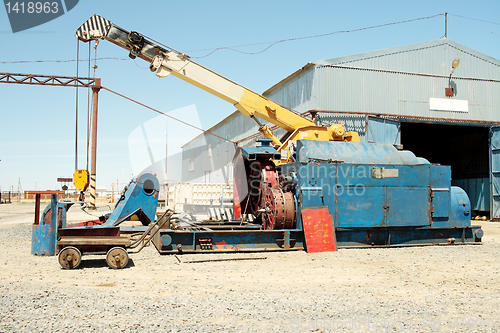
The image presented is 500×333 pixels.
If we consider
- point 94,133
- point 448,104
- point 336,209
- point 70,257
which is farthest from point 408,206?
point 94,133

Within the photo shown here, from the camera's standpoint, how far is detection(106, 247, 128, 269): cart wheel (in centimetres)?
645

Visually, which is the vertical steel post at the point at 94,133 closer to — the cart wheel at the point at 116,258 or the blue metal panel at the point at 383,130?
the blue metal panel at the point at 383,130

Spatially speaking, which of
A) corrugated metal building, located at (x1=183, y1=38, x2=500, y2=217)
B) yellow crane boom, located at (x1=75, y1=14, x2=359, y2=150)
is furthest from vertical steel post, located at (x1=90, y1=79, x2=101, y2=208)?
yellow crane boom, located at (x1=75, y1=14, x2=359, y2=150)

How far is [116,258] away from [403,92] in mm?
14765

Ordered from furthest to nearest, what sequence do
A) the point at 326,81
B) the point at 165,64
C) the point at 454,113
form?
1. the point at 454,113
2. the point at 326,81
3. the point at 165,64

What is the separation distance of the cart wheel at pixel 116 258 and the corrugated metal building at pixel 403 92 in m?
11.3

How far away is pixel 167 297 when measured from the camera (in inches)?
189

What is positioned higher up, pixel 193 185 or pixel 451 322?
pixel 193 185

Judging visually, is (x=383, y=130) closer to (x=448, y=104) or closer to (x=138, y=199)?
(x=448, y=104)

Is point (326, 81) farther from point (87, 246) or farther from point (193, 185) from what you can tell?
point (87, 246)

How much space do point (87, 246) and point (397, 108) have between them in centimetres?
1455

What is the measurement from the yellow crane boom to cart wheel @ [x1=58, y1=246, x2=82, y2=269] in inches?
224

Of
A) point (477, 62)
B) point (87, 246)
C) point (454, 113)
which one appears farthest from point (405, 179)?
point (477, 62)

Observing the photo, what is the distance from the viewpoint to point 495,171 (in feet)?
60.8
